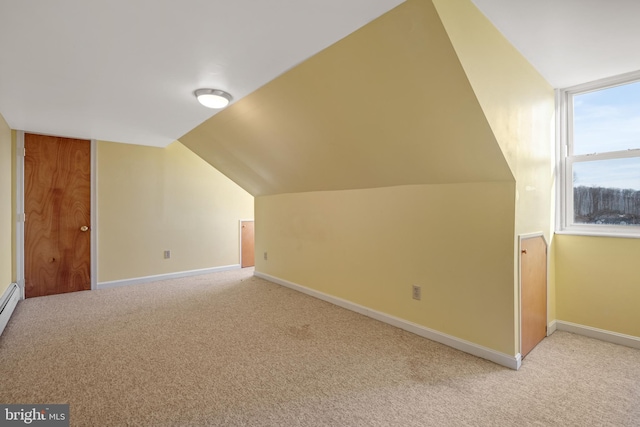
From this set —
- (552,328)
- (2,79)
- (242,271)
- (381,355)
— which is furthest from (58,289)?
(552,328)

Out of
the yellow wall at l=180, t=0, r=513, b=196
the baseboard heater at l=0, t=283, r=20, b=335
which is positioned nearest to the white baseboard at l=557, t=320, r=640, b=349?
the yellow wall at l=180, t=0, r=513, b=196

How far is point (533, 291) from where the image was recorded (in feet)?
7.90

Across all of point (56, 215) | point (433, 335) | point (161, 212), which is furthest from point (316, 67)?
point (56, 215)

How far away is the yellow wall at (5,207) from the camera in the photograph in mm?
3146

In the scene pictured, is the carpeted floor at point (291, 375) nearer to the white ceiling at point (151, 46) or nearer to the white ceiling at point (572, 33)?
the white ceiling at point (151, 46)

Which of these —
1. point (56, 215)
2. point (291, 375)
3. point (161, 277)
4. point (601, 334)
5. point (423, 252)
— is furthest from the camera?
point (161, 277)

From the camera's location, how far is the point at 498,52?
1.93 metres

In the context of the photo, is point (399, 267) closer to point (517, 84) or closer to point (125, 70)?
point (517, 84)

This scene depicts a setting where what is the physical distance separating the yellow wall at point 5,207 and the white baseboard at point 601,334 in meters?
5.52

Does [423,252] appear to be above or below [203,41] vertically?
below

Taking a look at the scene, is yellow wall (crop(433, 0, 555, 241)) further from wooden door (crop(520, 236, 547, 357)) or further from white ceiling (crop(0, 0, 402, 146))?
white ceiling (crop(0, 0, 402, 146))

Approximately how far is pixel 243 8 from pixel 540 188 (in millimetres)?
2600

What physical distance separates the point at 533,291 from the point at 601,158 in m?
1.35

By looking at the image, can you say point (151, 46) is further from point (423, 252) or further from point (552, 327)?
point (552, 327)
